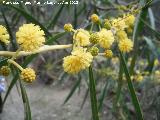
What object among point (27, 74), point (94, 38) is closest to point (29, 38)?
point (27, 74)

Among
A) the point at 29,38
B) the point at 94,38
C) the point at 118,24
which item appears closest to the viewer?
the point at 29,38

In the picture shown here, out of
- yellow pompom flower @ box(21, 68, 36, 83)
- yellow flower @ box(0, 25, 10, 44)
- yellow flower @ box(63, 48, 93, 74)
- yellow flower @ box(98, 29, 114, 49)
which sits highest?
yellow flower @ box(0, 25, 10, 44)

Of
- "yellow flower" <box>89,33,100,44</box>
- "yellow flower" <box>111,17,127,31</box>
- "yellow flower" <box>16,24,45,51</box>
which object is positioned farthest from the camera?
"yellow flower" <box>111,17,127,31</box>

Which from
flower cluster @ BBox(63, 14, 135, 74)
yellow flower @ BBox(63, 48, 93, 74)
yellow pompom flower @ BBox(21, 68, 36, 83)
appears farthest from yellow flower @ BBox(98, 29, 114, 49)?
yellow pompom flower @ BBox(21, 68, 36, 83)

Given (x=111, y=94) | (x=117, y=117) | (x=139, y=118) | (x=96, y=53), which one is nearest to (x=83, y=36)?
(x=96, y=53)

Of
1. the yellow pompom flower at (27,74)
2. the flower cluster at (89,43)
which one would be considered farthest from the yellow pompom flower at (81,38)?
the yellow pompom flower at (27,74)

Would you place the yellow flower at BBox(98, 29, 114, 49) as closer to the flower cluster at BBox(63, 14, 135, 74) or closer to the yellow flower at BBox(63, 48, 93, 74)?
the flower cluster at BBox(63, 14, 135, 74)

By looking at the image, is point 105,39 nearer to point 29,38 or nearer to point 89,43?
point 89,43

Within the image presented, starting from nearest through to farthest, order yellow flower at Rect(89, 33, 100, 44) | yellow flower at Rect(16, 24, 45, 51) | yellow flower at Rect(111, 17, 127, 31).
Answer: yellow flower at Rect(16, 24, 45, 51), yellow flower at Rect(89, 33, 100, 44), yellow flower at Rect(111, 17, 127, 31)
